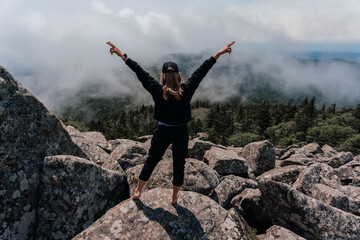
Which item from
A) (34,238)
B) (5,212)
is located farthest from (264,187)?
(5,212)

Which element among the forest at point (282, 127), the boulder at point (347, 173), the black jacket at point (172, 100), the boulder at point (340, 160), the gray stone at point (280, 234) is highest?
the black jacket at point (172, 100)

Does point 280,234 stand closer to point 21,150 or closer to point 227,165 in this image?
point 227,165

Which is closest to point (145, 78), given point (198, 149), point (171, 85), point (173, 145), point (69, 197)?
point (171, 85)

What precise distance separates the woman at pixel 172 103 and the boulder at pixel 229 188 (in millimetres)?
4651

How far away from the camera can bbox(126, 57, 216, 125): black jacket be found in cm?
661

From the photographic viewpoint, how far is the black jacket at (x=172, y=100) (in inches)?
260

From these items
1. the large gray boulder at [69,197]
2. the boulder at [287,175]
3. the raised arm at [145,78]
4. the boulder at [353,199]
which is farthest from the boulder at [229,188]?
the raised arm at [145,78]

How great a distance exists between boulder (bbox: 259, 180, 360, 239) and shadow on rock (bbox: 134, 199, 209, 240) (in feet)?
9.87

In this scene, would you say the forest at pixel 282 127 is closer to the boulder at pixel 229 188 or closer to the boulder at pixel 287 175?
the boulder at pixel 287 175

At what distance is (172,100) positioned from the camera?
651cm

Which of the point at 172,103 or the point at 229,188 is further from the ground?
the point at 172,103

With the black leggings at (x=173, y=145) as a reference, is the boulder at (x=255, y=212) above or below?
below

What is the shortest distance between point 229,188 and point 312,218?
4.68m

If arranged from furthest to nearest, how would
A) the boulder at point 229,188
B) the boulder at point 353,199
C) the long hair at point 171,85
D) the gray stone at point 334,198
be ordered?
1. the boulder at point 229,188
2. the boulder at point 353,199
3. the gray stone at point 334,198
4. the long hair at point 171,85
